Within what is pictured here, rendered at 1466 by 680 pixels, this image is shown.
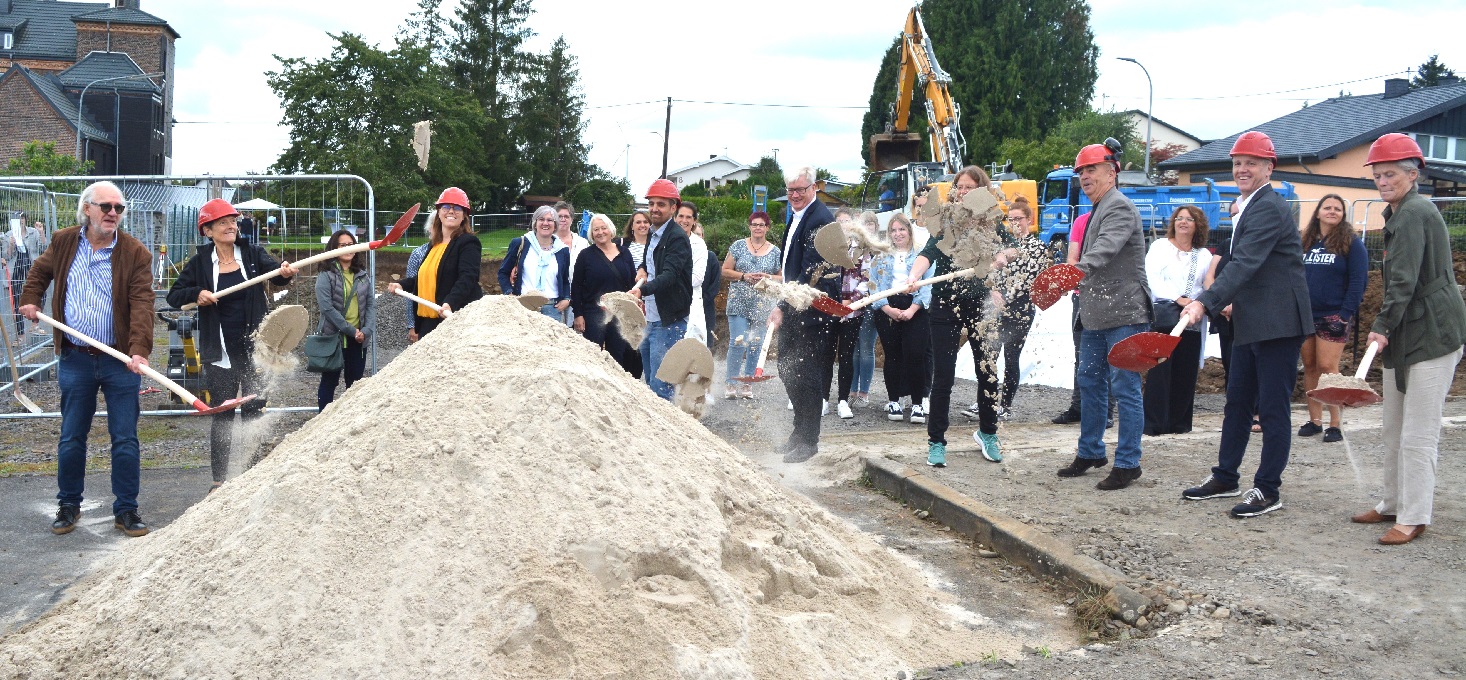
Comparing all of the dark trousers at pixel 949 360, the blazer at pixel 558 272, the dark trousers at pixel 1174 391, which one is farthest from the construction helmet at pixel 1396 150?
the blazer at pixel 558 272

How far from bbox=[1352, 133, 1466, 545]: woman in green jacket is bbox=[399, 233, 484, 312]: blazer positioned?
5070 mm

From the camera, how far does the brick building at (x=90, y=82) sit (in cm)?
5188

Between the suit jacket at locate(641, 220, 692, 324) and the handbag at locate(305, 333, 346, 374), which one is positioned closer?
the suit jacket at locate(641, 220, 692, 324)

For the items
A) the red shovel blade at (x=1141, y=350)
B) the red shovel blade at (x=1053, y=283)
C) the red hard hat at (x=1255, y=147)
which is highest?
the red hard hat at (x=1255, y=147)

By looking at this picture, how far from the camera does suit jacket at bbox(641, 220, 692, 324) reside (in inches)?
296

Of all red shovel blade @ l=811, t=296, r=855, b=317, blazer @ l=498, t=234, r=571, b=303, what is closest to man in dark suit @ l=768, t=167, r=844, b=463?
red shovel blade @ l=811, t=296, r=855, b=317

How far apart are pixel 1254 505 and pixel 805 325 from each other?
2.79 meters

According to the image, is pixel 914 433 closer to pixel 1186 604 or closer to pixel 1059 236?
pixel 1186 604

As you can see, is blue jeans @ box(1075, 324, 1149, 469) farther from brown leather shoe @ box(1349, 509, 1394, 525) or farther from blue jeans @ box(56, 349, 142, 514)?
blue jeans @ box(56, 349, 142, 514)

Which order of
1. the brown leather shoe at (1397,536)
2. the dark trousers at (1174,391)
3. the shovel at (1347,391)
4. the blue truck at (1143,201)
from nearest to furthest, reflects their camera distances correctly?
the brown leather shoe at (1397,536) < the shovel at (1347,391) < the dark trousers at (1174,391) < the blue truck at (1143,201)

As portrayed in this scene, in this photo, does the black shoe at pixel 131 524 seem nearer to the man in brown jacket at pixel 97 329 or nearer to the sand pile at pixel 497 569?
the man in brown jacket at pixel 97 329

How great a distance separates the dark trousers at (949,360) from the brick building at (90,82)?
49981mm

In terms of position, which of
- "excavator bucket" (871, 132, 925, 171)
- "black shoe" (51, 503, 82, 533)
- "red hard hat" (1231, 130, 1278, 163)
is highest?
"excavator bucket" (871, 132, 925, 171)

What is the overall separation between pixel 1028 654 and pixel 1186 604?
762 mm
